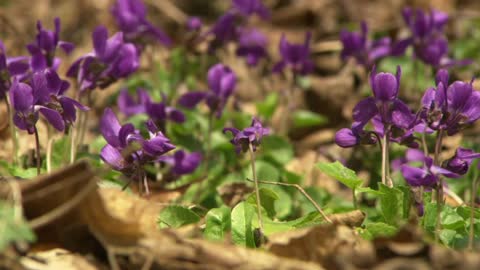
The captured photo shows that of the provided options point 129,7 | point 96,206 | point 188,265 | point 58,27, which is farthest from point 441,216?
point 129,7

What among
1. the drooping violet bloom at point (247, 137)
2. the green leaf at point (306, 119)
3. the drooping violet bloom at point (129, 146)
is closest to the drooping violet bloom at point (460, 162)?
the drooping violet bloom at point (247, 137)

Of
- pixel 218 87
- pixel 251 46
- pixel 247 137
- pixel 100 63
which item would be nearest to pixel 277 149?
pixel 218 87

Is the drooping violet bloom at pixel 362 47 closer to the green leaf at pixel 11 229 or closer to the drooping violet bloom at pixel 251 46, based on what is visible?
the drooping violet bloom at pixel 251 46

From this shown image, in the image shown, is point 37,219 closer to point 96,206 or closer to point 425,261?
point 96,206

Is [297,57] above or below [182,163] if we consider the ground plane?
above

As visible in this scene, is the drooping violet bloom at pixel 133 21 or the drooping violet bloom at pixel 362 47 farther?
the drooping violet bloom at pixel 362 47

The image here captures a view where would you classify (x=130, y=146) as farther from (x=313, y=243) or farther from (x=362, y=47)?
(x=362, y=47)
